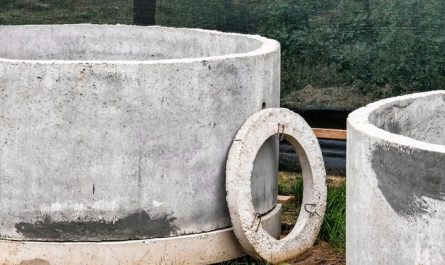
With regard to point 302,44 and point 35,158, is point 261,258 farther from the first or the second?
point 302,44

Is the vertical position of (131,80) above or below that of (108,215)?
above

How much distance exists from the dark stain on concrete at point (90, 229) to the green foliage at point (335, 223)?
129cm

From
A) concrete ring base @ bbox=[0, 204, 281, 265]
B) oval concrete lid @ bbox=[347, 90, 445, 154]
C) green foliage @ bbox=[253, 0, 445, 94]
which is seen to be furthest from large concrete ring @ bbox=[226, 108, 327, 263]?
green foliage @ bbox=[253, 0, 445, 94]

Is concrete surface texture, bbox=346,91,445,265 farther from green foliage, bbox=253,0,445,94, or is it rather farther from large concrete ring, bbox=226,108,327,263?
green foliage, bbox=253,0,445,94

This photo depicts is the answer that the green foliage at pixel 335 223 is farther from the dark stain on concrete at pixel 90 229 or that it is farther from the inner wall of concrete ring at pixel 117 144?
the dark stain on concrete at pixel 90 229

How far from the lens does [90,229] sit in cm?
582

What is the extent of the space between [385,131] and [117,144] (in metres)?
2.02

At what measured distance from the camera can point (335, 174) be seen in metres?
8.20

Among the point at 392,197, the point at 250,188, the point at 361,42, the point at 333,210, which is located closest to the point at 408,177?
the point at 392,197

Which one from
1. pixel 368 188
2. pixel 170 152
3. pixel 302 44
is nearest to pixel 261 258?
pixel 170 152

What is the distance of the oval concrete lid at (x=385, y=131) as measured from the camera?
12.3 feet

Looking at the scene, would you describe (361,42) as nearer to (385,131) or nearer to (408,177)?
(385,131)

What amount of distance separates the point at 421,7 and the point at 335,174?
55.6 inches

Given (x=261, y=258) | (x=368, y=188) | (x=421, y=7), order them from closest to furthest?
(x=368, y=188), (x=261, y=258), (x=421, y=7)
